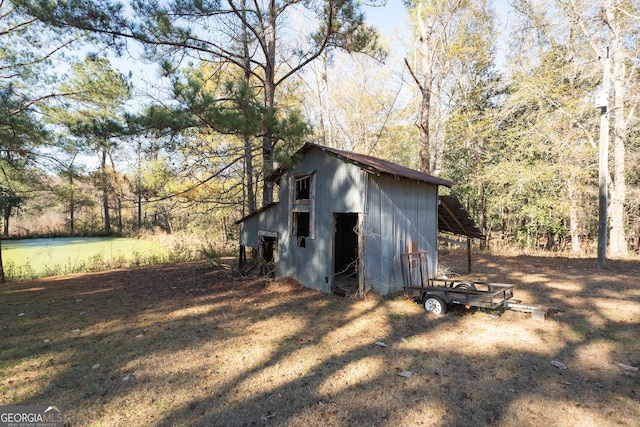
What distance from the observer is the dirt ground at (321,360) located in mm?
3148

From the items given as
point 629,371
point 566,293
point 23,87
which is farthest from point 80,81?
point 566,293

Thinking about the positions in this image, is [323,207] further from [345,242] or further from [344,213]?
[345,242]

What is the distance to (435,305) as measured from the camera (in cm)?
619

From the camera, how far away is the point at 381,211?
7.30m

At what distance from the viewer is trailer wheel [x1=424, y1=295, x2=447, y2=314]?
605 cm

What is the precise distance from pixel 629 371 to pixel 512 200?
1340 cm

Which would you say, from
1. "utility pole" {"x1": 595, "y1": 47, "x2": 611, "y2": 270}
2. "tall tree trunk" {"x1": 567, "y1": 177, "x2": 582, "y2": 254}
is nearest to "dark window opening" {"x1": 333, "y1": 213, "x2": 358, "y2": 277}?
"utility pole" {"x1": 595, "y1": 47, "x2": 611, "y2": 270}

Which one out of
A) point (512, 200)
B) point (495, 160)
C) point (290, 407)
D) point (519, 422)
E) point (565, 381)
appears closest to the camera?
point (519, 422)

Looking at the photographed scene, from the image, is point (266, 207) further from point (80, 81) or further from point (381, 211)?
point (80, 81)

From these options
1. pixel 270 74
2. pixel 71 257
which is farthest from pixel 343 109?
pixel 71 257

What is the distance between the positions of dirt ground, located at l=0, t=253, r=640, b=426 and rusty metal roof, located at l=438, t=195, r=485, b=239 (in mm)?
2152

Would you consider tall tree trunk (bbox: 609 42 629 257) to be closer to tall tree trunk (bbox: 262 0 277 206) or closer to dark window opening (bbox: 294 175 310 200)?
dark window opening (bbox: 294 175 310 200)

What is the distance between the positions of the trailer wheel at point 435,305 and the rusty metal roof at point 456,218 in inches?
145

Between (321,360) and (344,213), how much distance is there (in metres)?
4.60
